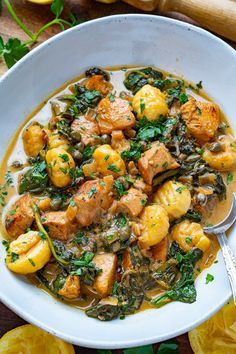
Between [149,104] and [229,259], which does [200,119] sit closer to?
[149,104]

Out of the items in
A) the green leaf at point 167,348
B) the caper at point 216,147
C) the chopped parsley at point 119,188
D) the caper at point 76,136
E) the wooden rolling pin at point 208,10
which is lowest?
the green leaf at point 167,348

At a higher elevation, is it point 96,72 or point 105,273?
point 96,72

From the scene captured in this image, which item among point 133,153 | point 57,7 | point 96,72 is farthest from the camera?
point 57,7

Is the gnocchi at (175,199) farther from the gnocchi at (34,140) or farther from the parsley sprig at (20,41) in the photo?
the parsley sprig at (20,41)

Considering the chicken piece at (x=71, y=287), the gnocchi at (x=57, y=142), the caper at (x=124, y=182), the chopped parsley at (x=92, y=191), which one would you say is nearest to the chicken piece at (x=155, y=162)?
the caper at (x=124, y=182)

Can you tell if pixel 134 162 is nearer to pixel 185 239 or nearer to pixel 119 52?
pixel 185 239

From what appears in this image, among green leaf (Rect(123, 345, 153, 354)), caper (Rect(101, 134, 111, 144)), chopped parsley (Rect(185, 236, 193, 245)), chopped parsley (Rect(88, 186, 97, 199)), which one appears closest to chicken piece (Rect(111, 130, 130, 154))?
caper (Rect(101, 134, 111, 144))

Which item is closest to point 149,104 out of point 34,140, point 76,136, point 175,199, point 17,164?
point 76,136

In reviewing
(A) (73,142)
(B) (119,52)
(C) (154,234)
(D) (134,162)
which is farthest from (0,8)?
(C) (154,234)
